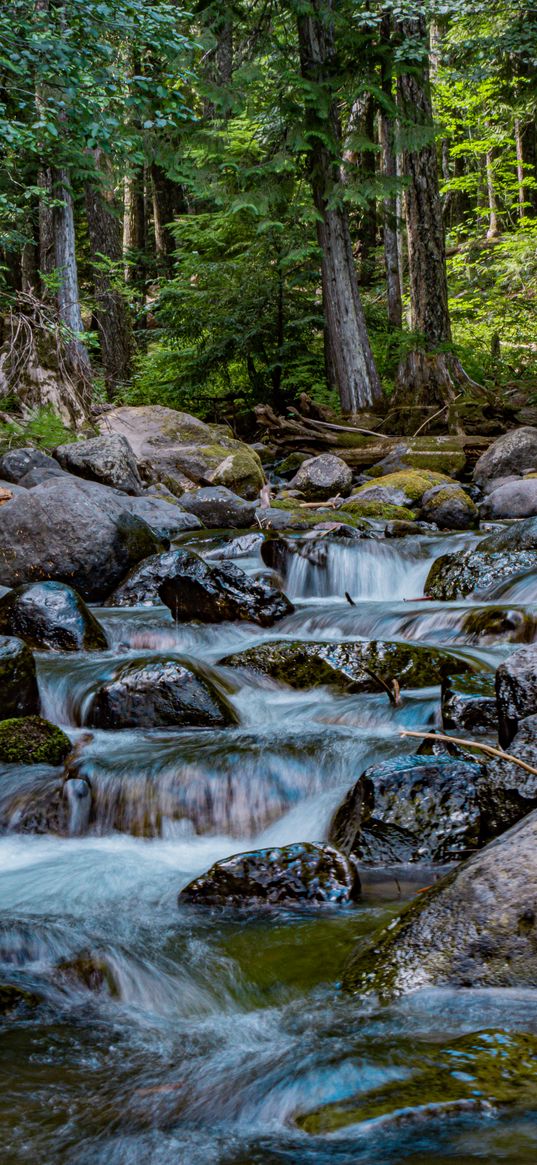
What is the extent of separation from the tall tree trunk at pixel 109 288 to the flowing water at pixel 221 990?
15.2 meters

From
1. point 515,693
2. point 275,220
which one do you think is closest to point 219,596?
point 515,693

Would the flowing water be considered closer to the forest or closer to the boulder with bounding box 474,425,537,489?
the boulder with bounding box 474,425,537,489

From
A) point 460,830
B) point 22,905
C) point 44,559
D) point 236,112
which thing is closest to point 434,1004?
point 460,830

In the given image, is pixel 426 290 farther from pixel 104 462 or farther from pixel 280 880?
pixel 280 880

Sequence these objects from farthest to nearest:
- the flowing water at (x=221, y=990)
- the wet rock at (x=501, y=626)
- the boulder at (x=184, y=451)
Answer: the boulder at (x=184, y=451) → the wet rock at (x=501, y=626) → the flowing water at (x=221, y=990)

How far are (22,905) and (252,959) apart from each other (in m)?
1.34

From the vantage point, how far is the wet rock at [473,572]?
8703 mm

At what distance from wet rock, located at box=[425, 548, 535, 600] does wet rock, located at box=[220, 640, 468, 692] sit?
6.98 ft

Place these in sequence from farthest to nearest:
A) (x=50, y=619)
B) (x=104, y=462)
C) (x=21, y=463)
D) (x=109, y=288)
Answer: (x=109, y=288) < (x=104, y=462) < (x=21, y=463) < (x=50, y=619)

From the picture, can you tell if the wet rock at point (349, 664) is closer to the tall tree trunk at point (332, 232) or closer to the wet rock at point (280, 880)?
the wet rock at point (280, 880)

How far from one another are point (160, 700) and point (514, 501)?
7309 mm

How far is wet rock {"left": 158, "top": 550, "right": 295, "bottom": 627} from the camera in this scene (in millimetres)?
8461

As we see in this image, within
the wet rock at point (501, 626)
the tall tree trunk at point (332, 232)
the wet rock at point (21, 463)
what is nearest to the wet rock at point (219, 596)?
the wet rock at point (501, 626)

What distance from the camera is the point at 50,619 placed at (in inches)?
308
